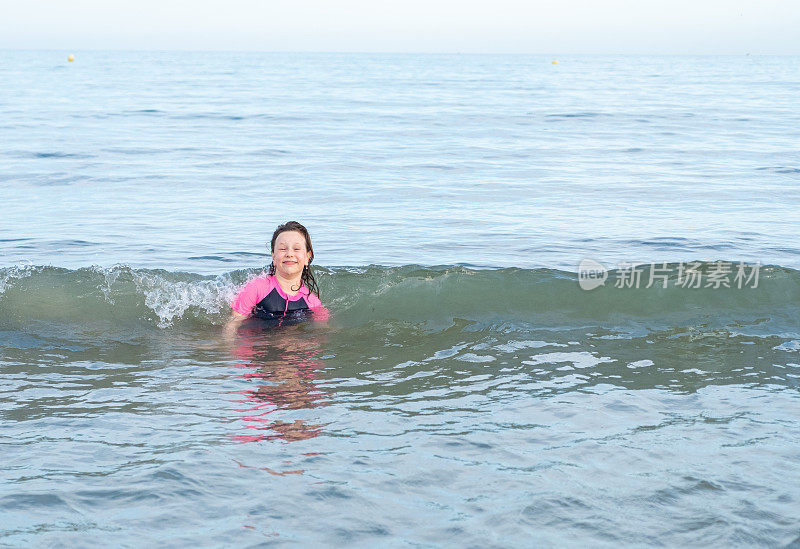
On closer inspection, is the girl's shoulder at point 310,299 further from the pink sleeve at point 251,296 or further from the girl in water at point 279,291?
the pink sleeve at point 251,296

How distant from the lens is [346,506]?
426 cm

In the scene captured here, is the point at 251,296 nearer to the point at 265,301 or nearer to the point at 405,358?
the point at 265,301

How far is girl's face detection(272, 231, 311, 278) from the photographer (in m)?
7.45

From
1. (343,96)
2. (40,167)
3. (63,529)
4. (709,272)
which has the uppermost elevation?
(343,96)

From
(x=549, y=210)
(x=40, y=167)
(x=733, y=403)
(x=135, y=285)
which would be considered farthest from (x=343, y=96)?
(x=733, y=403)

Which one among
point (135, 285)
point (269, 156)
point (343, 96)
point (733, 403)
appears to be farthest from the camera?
point (343, 96)

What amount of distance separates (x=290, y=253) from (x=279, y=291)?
441 mm

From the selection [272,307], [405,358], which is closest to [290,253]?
[272,307]

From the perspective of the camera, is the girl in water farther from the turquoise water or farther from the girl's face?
the turquoise water

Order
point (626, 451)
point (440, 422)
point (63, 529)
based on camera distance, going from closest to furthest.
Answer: point (63, 529)
point (626, 451)
point (440, 422)

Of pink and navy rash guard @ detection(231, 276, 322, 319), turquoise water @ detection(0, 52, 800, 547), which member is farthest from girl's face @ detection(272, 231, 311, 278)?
turquoise water @ detection(0, 52, 800, 547)

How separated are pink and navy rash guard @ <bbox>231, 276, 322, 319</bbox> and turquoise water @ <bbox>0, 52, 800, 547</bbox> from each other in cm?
22

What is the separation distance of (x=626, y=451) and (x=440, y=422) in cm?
112

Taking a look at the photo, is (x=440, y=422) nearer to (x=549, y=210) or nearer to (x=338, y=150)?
(x=549, y=210)
